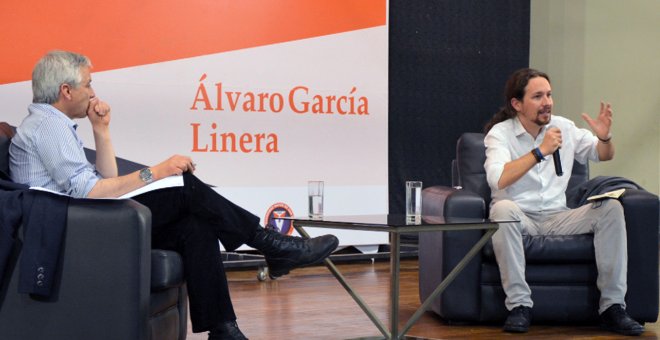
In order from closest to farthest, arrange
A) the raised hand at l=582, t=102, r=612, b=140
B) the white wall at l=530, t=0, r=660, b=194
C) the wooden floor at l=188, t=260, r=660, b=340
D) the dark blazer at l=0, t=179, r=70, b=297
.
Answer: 1. the dark blazer at l=0, t=179, r=70, b=297
2. the wooden floor at l=188, t=260, r=660, b=340
3. the raised hand at l=582, t=102, r=612, b=140
4. the white wall at l=530, t=0, r=660, b=194

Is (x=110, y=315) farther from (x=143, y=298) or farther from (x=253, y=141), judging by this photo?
(x=253, y=141)

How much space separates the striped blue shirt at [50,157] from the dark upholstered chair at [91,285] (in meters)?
0.22

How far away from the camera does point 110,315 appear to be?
2545 millimetres

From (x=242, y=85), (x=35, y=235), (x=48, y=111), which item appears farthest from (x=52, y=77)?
(x=242, y=85)

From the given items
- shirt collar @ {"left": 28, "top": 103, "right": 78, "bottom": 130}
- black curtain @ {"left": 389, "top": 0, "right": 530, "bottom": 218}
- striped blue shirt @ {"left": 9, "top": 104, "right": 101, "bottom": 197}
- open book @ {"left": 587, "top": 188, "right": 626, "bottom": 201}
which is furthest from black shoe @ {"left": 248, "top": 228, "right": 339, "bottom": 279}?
black curtain @ {"left": 389, "top": 0, "right": 530, "bottom": 218}

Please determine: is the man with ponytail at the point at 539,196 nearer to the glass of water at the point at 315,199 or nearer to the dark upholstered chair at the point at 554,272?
the dark upholstered chair at the point at 554,272

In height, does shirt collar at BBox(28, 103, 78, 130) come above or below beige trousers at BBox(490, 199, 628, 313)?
above

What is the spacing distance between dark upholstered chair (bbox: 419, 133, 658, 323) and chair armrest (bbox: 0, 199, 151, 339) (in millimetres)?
1566

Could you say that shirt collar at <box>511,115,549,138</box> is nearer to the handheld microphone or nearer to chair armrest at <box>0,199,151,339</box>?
the handheld microphone

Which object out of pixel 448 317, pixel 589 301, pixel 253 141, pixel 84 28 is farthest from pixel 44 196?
pixel 253 141

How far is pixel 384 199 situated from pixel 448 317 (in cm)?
211

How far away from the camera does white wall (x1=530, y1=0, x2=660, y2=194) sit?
7.09 m

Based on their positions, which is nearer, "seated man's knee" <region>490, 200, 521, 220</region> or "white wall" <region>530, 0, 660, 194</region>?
"seated man's knee" <region>490, 200, 521, 220</region>

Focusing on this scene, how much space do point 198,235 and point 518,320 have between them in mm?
1369
